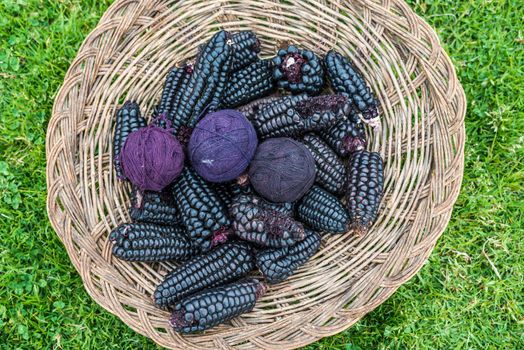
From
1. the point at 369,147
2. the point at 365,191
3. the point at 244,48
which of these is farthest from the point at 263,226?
the point at 244,48

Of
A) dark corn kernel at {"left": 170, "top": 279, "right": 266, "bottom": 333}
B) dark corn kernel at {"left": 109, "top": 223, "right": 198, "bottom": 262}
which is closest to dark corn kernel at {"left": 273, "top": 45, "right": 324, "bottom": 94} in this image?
dark corn kernel at {"left": 109, "top": 223, "right": 198, "bottom": 262}

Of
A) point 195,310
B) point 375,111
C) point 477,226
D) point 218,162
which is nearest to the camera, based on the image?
point 195,310

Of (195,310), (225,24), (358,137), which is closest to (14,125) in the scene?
(225,24)

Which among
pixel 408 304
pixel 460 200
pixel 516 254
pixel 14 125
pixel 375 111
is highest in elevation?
pixel 375 111

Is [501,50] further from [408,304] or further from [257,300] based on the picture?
[257,300]

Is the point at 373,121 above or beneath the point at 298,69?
beneath

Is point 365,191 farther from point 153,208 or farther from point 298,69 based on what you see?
point 153,208

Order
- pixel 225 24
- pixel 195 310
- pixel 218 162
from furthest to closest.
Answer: pixel 225 24 → pixel 218 162 → pixel 195 310

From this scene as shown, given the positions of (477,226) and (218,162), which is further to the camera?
(477,226)
